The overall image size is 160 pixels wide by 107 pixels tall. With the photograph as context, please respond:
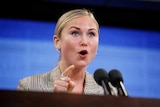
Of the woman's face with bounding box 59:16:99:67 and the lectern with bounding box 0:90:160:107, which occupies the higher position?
the woman's face with bounding box 59:16:99:67

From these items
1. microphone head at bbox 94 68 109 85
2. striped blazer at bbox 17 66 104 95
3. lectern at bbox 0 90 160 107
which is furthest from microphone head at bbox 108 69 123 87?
striped blazer at bbox 17 66 104 95

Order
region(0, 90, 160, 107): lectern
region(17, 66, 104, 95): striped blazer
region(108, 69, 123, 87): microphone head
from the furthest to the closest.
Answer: region(17, 66, 104, 95): striped blazer
region(108, 69, 123, 87): microphone head
region(0, 90, 160, 107): lectern

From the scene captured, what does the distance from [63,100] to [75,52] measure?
794 mm

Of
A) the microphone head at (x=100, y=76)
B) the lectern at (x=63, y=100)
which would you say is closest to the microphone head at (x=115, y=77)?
the microphone head at (x=100, y=76)

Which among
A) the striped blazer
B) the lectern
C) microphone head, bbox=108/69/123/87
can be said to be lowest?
the lectern

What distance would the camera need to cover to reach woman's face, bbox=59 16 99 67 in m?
1.41

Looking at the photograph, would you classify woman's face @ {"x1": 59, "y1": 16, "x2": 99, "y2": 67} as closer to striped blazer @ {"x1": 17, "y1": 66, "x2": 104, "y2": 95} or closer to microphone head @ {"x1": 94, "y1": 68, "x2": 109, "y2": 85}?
striped blazer @ {"x1": 17, "y1": 66, "x2": 104, "y2": 95}

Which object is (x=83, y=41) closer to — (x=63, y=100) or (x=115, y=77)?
(x=115, y=77)

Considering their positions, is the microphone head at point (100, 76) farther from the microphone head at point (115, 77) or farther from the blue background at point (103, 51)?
the blue background at point (103, 51)

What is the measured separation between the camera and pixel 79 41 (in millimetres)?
1431

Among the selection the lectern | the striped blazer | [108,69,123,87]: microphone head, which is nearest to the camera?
the lectern

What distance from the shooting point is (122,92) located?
885 mm
